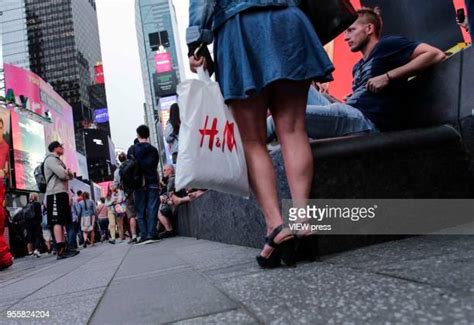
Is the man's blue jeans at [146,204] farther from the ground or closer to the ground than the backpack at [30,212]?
closer to the ground

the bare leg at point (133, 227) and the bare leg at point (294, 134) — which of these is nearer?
the bare leg at point (294, 134)

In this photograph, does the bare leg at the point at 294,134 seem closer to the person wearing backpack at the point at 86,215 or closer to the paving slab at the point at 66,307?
the paving slab at the point at 66,307

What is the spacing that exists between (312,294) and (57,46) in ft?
360

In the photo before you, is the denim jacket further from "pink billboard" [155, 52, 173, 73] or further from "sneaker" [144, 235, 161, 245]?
"pink billboard" [155, 52, 173, 73]

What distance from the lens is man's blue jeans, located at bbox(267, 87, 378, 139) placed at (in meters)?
2.42

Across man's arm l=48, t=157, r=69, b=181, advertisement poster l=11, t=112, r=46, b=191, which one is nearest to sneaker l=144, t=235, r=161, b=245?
man's arm l=48, t=157, r=69, b=181

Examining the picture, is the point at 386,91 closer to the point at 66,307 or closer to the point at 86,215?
the point at 66,307

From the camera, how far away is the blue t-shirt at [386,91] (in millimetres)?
2479

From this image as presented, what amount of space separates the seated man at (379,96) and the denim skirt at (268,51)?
0.53 m

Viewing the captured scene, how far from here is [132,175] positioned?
6.48 meters

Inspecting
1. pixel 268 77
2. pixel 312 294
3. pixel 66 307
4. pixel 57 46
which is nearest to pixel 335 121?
pixel 268 77

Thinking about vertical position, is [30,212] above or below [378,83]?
below

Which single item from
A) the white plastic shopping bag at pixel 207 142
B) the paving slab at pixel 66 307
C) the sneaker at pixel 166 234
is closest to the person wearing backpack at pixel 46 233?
the sneaker at pixel 166 234

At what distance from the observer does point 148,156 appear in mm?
6727
